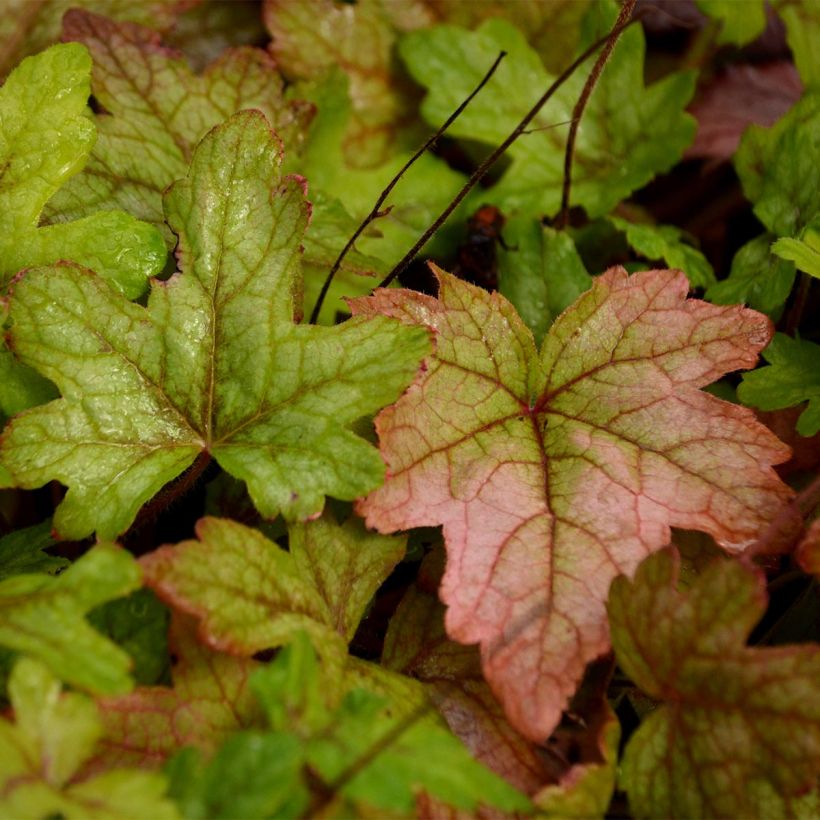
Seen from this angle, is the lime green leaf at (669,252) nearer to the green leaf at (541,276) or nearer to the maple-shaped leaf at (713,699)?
the green leaf at (541,276)

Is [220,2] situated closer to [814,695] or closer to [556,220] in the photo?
A: [556,220]

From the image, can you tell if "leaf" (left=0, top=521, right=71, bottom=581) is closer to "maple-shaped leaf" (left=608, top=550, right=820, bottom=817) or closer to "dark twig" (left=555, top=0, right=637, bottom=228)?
"maple-shaped leaf" (left=608, top=550, right=820, bottom=817)

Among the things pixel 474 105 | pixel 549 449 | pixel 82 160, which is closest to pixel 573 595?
pixel 549 449

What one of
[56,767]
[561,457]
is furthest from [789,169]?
[56,767]

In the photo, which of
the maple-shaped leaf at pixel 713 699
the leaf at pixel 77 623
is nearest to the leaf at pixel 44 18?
the leaf at pixel 77 623

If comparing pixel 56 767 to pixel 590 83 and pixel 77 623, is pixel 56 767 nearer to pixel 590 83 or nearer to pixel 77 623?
pixel 77 623
